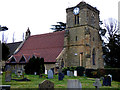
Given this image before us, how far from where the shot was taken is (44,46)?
32031mm

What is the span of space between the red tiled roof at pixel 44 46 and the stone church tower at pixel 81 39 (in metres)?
1.80

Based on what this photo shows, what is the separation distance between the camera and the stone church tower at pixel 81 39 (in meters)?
27.1

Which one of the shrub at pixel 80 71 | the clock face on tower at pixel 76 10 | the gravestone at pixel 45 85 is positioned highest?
the clock face on tower at pixel 76 10

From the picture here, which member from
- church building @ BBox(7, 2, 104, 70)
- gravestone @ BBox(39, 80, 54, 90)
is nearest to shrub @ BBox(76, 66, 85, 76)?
church building @ BBox(7, 2, 104, 70)

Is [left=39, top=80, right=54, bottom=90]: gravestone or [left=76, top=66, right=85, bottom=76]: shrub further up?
[left=39, top=80, right=54, bottom=90]: gravestone

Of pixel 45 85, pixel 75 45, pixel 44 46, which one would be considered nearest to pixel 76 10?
pixel 75 45

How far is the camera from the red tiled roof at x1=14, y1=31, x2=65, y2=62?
28.9 meters

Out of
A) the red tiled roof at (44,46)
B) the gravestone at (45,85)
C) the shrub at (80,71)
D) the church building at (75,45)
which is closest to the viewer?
the gravestone at (45,85)

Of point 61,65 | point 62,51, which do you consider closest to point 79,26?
point 62,51

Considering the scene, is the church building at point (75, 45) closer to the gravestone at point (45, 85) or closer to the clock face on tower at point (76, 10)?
the clock face on tower at point (76, 10)

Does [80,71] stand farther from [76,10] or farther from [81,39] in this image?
[76,10]

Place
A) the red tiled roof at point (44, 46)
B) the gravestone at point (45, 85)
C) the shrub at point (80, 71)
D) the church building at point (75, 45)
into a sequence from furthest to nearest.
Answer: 1. the red tiled roof at point (44, 46)
2. the church building at point (75, 45)
3. the shrub at point (80, 71)
4. the gravestone at point (45, 85)

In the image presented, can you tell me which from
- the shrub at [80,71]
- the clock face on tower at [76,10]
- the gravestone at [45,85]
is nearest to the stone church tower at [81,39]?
the clock face on tower at [76,10]

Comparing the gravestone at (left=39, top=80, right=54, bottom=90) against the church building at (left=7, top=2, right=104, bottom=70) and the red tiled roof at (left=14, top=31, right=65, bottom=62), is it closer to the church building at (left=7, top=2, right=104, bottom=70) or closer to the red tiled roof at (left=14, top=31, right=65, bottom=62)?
the church building at (left=7, top=2, right=104, bottom=70)
